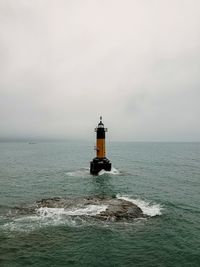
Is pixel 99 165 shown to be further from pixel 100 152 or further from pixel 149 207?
pixel 149 207

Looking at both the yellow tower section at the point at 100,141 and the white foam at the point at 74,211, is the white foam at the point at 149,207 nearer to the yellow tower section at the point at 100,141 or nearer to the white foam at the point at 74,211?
the white foam at the point at 74,211

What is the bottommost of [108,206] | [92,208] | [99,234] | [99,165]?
[99,234]

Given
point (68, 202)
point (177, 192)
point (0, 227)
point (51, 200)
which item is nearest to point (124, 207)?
point (68, 202)

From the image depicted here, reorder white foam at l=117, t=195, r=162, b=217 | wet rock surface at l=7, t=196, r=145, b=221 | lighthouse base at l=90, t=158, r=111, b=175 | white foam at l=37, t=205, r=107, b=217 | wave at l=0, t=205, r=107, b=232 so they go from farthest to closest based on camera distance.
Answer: lighthouse base at l=90, t=158, r=111, b=175 → white foam at l=117, t=195, r=162, b=217 → white foam at l=37, t=205, r=107, b=217 → wet rock surface at l=7, t=196, r=145, b=221 → wave at l=0, t=205, r=107, b=232

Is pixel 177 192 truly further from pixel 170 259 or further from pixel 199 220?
pixel 170 259

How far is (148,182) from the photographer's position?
51781 mm

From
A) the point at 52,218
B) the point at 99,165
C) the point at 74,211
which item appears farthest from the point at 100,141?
the point at 52,218

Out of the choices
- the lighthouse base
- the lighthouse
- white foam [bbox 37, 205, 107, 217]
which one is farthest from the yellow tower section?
white foam [bbox 37, 205, 107, 217]

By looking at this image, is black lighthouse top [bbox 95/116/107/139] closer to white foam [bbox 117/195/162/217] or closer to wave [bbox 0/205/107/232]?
white foam [bbox 117/195/162/217]

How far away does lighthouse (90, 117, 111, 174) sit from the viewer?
57.2 m

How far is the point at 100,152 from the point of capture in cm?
5744

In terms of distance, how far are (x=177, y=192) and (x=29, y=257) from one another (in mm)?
27824

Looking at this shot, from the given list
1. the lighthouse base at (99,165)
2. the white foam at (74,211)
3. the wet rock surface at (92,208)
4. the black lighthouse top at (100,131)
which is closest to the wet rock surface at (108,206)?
the wet rock surface at (92,208)

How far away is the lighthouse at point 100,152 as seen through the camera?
5722cm
